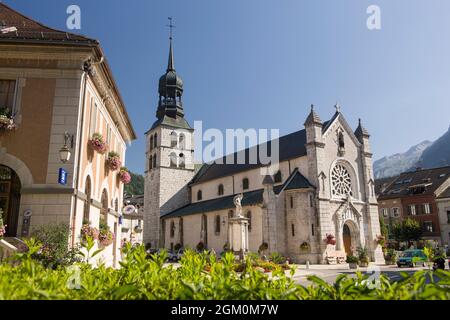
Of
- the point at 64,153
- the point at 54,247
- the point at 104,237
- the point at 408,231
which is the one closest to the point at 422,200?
the point at 408,231

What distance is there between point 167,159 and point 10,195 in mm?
38254

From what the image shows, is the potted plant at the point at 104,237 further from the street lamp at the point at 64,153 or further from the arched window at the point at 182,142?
the arched window at the point at 182,142

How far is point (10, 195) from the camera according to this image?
13398 millimetres

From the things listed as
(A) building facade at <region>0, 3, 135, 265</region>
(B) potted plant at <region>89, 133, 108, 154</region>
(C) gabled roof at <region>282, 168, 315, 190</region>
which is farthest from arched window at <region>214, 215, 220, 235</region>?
(B) potted plant at <region>89, 133, 108, 154</region>

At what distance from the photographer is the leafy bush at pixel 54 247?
Result: 10.7 metres

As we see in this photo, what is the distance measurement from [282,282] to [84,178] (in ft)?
38.6

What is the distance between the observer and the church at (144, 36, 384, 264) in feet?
108

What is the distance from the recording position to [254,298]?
10.8ft

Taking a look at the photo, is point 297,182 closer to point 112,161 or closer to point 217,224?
point 217,224

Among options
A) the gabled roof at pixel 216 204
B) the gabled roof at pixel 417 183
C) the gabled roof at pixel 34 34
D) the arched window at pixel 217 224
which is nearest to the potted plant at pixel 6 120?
the gabled roof at pixel 34 34

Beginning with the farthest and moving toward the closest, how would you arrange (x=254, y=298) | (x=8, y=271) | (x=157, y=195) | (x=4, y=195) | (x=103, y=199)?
(x=157, y=195)
(x=103, y=199)
(x=4, y=195)
(x=8, y=271)
(x=254, y=298)
